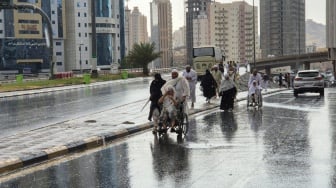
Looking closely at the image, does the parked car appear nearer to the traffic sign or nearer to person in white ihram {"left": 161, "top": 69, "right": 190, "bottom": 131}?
person in white ihram {"left": 161, "top": 69, "right": 190, "bottom": 131}

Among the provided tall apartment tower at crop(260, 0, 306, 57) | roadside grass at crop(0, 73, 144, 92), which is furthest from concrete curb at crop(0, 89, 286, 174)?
tall apartment tower at crop(260, 0, 306, 57)

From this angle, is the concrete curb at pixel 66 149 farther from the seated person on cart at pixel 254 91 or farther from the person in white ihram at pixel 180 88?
the seated person on cart at pixel 254 91

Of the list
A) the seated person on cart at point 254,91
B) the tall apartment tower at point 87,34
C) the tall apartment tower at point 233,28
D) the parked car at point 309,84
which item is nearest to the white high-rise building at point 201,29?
the tall apartment tower at point 233,28

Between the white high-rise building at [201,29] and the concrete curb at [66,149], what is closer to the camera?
the concrete curb at [66,149]

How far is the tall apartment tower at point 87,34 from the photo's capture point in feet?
437

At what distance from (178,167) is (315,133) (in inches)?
223

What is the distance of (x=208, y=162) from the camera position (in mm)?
9656

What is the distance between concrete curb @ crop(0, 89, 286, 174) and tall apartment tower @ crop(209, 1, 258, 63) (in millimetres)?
138205

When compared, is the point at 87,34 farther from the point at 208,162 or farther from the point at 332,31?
the point at 208,162

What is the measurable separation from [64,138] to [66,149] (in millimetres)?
1641

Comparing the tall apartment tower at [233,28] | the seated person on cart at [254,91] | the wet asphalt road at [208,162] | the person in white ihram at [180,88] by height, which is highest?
the tall apartment tower at [233,28]

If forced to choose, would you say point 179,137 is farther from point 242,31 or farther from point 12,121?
point 242,31

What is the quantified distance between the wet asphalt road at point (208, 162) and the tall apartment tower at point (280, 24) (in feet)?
451

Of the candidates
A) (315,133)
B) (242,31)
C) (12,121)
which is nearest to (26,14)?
(242,31)
